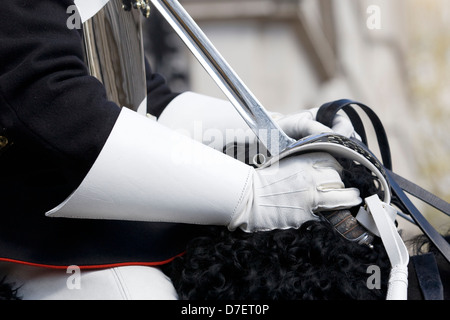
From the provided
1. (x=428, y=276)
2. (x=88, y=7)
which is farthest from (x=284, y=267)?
(x=88, y=7)

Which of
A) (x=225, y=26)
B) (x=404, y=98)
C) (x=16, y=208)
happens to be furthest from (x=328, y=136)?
(x=404, y=98)

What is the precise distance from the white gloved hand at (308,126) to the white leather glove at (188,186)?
0.16m

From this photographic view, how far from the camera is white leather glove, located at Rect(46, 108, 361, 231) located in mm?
1121

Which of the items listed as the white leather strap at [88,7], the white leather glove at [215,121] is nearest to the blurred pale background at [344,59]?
the white leather glove at [215,121]

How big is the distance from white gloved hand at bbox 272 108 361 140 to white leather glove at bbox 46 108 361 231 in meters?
0.16

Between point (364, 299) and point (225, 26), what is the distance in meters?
3.47

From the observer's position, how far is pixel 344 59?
473 cm

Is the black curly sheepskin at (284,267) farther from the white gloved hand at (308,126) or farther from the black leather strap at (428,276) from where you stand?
the white gloved hand at (308,126)

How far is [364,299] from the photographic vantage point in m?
1.10

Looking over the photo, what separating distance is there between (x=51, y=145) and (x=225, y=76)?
1.18 feet

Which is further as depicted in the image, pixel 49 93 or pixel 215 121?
pixel 215 121

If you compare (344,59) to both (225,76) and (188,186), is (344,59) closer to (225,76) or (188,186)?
(225,76)

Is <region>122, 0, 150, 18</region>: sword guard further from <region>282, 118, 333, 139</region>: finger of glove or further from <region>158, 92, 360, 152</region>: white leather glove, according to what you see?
<region>282, 118, 333, 139</region>: finger of glove

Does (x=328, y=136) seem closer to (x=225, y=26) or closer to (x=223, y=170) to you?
(x=223, y=170)
